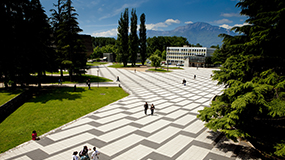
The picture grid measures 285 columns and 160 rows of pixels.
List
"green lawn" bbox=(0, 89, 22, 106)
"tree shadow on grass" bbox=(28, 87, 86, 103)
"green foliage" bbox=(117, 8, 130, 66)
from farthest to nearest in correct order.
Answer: "green foliage" bbox=(117, 8, 130, 66) → "tree shadow on grass" bbox=(28, 87, 86, 103) → "green lawn" bbox=(0, 89, 22, 106)

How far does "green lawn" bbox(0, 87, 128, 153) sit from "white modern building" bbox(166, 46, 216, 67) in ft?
201

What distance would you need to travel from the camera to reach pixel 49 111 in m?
18.6

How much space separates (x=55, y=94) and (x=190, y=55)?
89301 mm

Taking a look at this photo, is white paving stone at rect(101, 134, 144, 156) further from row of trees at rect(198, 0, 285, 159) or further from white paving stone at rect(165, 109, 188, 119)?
white paving stone at rect(165, 109, 188, 119)

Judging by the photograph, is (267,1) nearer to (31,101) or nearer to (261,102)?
(261,102)

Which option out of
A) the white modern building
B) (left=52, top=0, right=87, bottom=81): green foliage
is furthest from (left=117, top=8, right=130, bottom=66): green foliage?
(left=52, top=0, right=87, bottom=81): green foliage

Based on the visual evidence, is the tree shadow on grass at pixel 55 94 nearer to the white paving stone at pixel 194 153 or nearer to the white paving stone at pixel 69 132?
the white paving stone at pixel 69 132

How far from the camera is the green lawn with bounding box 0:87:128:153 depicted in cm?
1377

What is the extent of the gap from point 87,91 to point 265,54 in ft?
80.2

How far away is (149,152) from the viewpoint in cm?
1083

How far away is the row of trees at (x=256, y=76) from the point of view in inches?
338

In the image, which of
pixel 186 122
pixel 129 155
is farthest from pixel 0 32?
pixel 186 122

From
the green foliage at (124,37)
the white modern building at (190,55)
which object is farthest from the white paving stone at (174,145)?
the white modern building at (190,55)

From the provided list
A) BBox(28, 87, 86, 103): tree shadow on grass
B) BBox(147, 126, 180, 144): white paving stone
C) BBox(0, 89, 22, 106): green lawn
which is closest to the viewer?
BBox(147, 126, 180, 144): white paving stone
